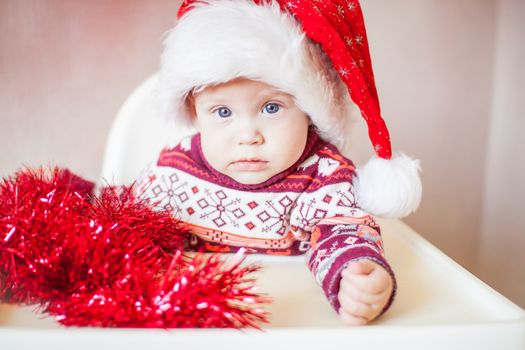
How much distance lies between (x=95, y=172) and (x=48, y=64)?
262mm

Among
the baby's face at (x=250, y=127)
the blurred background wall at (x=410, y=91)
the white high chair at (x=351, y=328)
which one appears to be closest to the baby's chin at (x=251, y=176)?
the baby's face at (x=250, y=127)

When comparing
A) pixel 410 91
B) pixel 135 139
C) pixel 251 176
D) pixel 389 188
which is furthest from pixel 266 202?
pixel 410 91

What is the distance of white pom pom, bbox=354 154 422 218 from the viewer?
1.98 feet

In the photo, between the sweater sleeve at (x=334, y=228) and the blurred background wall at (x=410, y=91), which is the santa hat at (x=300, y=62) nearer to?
the sweater sleeve at (x=334, y=228)

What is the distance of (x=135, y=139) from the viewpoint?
903 mm

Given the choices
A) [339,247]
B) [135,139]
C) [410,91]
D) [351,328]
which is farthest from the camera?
[410,91]

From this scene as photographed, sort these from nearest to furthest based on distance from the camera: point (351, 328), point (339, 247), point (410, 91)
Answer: point (351, 328)
point (339, 247)
point (410, 91)

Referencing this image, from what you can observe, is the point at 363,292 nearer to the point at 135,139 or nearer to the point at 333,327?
the point at 333,327

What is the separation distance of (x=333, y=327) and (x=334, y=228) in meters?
0.17

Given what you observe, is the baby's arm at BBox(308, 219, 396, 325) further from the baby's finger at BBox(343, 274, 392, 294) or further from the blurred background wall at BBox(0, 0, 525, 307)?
the blurred background wall at BBox(0, 0, 525, 307)

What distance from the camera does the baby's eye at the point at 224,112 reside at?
0.58 meters

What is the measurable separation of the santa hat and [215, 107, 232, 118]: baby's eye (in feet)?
0.12

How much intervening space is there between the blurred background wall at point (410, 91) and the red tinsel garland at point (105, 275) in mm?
606

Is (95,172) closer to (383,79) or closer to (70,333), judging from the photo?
(383,79)
